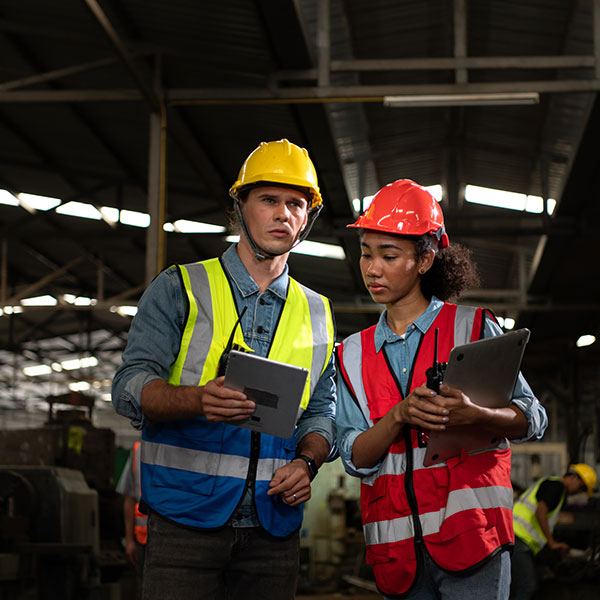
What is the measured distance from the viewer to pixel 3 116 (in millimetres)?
11539

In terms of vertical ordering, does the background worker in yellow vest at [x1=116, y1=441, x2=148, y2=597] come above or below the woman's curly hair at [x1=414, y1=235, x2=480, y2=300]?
below

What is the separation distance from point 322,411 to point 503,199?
1065cm

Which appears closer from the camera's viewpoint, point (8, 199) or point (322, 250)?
point (322, 250)

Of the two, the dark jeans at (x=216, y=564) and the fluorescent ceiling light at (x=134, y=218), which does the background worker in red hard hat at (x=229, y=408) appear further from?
the fluorescent ceiling light at (x=134, y=218)

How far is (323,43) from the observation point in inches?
302

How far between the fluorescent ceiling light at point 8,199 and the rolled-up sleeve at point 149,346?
497 inches

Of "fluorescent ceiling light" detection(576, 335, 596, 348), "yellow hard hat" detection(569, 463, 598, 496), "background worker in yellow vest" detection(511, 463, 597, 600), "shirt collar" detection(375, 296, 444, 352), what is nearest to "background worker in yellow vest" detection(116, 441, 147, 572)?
"background worker in yellow vest" detection(511, 463, 597, 600)

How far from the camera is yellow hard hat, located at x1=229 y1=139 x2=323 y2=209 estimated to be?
8.58 feet

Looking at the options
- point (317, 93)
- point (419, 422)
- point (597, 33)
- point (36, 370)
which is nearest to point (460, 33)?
point (597, 33)

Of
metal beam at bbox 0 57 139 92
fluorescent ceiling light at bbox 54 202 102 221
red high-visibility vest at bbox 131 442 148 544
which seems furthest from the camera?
fluorescent ceiling light at bbox 54 202 102 221

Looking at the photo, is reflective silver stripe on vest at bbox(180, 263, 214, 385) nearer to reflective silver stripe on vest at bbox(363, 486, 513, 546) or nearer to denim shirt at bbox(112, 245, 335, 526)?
denim shirt at bbox(112, 245, 335, 526)

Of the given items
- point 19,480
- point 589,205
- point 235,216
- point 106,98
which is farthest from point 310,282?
point 235,216

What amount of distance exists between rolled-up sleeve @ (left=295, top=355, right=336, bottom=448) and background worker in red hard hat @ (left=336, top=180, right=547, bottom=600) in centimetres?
5

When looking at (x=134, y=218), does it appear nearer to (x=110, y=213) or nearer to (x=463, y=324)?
(x=110, y=213)
